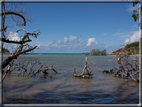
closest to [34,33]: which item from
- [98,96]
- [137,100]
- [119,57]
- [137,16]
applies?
[137,16]

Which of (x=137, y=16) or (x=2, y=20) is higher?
(x=137, y=16)

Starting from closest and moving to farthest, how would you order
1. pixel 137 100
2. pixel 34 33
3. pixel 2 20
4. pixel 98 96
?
pixel 2 20 → pixel 34 33 → pixel 137 100 → pixel 98 96

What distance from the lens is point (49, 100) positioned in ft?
30.6

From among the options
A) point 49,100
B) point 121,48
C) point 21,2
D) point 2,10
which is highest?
point 21,2

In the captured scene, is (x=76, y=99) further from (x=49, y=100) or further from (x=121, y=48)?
(x=121, y=48)

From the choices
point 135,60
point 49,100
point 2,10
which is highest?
point 2,10

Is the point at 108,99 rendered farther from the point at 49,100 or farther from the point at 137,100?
the point at 49,100

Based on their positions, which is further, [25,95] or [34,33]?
[25,95]

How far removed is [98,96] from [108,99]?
2.73 feet

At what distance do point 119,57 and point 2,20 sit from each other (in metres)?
12.2

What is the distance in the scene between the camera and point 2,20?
5.52 metres

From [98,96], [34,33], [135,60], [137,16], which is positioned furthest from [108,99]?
[135,60]

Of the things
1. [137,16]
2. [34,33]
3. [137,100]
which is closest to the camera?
[137,16]

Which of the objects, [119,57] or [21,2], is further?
[119,57]
